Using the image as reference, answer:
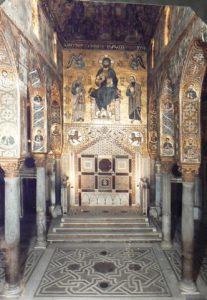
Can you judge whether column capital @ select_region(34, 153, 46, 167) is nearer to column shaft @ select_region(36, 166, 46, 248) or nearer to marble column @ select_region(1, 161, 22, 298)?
column shaft @ select_region(36, 166, 46, 248)

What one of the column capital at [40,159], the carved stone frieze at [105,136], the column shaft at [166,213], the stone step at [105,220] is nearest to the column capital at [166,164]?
the column shaft at [166,213]

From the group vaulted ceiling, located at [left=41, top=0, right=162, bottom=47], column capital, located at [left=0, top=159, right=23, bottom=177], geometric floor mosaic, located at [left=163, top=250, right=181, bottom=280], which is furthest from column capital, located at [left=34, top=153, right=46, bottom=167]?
geometric floor mosaic, located at [left=163, top=250, right=181, bottom=280]

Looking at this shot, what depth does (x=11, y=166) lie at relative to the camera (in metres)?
7.36

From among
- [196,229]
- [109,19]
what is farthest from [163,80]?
[196,229]

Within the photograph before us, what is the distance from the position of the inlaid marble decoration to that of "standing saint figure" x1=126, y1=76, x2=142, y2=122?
28.5ft

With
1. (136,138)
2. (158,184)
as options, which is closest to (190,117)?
(158,184)

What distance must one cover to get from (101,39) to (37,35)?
545 cm

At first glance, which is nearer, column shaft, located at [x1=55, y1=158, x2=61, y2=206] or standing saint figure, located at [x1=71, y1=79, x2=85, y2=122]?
column shaft, located at [x1=55, y1=158, x2=61, y2=206]

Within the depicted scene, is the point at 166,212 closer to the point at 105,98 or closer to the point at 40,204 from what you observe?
the point at 40,204

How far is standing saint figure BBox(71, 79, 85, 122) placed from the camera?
48.8ft

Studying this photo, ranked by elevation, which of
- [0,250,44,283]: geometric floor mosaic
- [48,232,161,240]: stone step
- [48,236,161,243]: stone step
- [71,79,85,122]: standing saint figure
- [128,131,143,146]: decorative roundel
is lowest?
[0,250,44,283]: geometric floor mosaic

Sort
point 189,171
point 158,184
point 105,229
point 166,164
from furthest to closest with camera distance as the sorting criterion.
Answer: point 158,184
point 105,229
point 166,164
point 189,171

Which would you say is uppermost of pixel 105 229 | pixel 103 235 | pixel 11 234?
pixel 11 234

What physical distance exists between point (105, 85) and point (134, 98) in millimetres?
1679
